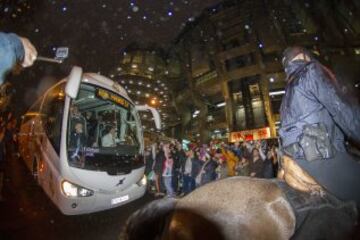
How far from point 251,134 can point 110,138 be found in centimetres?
2758

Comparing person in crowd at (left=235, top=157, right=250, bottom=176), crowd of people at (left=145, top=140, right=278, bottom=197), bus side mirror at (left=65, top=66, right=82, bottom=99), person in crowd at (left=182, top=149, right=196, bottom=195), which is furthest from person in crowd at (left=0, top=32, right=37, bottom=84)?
person in crowd at (left=182, top=149, right=196, bottom=195)

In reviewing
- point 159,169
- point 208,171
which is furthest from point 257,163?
point 159,169

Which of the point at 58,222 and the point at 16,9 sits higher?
the point at 16,9

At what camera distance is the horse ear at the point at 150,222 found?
2.81 meters

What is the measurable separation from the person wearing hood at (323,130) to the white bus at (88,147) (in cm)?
566

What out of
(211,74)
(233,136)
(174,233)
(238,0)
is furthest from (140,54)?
(174,233)

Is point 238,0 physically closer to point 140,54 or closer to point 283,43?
point 283,43

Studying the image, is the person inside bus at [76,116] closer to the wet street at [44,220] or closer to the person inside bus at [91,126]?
the person inside bus at [91,126]

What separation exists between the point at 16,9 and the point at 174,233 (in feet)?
70.7

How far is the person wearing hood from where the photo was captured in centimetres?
230

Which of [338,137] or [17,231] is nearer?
[338,137]

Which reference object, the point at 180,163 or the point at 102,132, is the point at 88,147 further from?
the point at 180,163

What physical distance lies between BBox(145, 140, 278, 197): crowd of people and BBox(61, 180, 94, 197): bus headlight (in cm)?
468

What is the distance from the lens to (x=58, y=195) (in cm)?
710
